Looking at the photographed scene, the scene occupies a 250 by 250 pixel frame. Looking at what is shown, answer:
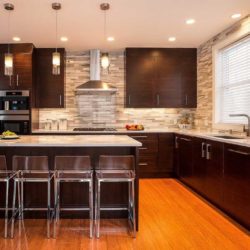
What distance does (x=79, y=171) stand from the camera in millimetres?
2807

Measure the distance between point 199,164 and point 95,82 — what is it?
264cm

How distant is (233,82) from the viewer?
15.0ft

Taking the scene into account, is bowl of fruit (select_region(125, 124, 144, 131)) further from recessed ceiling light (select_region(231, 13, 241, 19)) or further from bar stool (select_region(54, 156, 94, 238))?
bar stool (select_region(54, 156, 94, 238))

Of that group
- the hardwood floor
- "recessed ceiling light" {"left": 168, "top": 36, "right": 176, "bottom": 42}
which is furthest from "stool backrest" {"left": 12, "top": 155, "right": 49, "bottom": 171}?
"recessed ceiling light" {"left": 168, "top": 36, "right": 176, "bottom": 42}

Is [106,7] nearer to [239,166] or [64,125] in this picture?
[239,166]

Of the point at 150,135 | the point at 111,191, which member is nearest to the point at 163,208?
the point at 111,191

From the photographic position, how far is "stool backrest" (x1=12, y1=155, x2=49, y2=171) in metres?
2.87

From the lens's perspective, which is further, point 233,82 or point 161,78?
point 161,78

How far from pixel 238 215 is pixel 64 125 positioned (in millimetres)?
4003

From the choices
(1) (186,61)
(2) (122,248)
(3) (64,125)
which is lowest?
(2) (122,248)

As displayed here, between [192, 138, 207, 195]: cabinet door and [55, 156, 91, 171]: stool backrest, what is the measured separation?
188 cm

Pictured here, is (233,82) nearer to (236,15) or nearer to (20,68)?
(236,15)

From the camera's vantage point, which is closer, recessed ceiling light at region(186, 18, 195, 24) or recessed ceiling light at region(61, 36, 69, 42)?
recessed ceiling light at region(186, 18, 195, 24)

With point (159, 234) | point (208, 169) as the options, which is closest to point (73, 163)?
point (159, 234)
